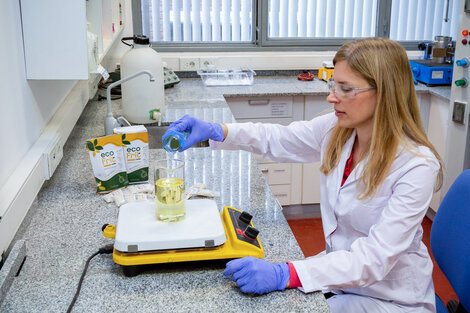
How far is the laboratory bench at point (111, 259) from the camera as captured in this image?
1.07 meters

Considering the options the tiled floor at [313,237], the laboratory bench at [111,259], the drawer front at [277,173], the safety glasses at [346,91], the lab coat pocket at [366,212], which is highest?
the safety glasses at [346,91]

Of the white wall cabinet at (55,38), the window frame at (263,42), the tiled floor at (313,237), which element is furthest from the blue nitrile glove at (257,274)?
the window frame at (263,42)

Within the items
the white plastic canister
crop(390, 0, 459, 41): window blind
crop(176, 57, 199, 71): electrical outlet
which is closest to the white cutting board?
→ the white plastic canister

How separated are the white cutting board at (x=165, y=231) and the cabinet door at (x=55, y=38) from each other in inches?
25.1

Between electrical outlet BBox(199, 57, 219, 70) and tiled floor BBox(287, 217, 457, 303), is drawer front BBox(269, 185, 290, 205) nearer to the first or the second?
tiled floor BBox(287, 217, 457, 303)

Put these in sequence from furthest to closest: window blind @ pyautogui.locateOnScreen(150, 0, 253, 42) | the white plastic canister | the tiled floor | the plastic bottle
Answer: window blind @ pyautogui.locateOnScreen(150, 0, 253, 42)
the tiled floor
the white plastic canister
the plastic bottle

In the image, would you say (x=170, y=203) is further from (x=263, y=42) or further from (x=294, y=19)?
(x=294, y=19)

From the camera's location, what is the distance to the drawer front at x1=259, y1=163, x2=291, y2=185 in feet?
10.8

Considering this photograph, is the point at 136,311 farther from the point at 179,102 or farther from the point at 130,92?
the point at 179,102

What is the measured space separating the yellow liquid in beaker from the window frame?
2686mm

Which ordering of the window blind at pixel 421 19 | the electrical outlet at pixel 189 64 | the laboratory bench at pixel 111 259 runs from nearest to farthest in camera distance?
the laboratory bench at pixel 111 259
the electrical outlet at pixel 189 64
the window blind at pixel 421 19

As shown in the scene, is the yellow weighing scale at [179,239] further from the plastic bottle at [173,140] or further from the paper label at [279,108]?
the paper label at [279,108]

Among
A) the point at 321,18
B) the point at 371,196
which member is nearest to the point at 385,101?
the point at 371,196

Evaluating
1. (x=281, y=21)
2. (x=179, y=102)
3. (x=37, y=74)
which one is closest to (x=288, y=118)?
(x=179, y=102)
